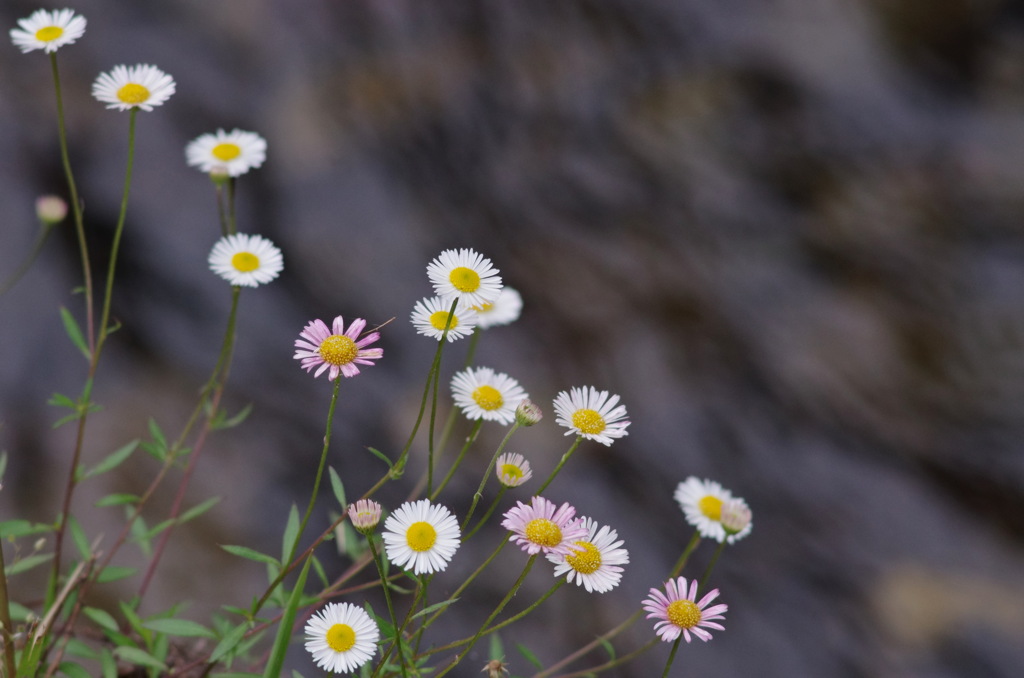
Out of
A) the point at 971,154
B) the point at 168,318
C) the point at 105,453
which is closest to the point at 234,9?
the point at 168,318

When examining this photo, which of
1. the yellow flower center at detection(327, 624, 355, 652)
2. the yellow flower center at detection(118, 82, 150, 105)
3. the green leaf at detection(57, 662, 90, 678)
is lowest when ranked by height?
the green leaf at detection(57, 662, 90, 678)

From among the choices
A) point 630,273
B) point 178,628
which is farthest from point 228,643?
point 630,273

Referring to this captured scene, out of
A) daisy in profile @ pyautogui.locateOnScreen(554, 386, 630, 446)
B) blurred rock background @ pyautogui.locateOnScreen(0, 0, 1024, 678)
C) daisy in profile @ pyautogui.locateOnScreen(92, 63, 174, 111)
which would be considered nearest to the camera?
daisy in profile @ pyautogui.locateOnScreen(554, 386, 630, 446)

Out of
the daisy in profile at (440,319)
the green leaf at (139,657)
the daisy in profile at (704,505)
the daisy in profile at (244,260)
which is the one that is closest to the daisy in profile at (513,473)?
the daisy in profile at (440,319)

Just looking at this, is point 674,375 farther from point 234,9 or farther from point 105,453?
point 234,9

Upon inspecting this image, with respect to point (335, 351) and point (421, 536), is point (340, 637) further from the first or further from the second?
point (335, 351)

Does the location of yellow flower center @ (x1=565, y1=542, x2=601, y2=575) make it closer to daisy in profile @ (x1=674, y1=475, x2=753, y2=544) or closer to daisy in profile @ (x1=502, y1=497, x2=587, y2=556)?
daisy in profile @ (x1=502, y1=497, x2=587, y2=556)

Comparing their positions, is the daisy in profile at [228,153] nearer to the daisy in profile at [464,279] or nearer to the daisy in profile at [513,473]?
the daisy in profile at [464,279]

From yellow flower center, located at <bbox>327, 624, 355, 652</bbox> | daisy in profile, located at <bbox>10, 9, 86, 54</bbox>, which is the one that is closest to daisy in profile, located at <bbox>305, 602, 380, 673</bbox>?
yellow flower center, located at <bbox>327, 624, 355, 652</bbox>
